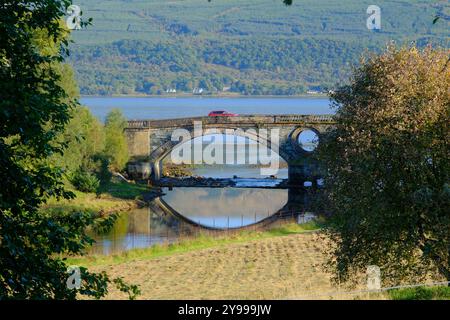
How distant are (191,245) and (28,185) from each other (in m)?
32.0

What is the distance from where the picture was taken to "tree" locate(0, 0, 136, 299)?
13258mm

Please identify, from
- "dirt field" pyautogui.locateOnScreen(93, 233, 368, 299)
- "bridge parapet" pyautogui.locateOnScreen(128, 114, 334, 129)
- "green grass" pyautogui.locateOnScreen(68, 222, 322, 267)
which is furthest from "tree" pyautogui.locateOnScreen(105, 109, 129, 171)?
"dirt field" pyautogui.locateOnScreen(93, 233, 368, 299)

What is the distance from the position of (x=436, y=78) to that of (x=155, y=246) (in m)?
24.1

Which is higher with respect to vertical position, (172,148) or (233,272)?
A: (233,272)

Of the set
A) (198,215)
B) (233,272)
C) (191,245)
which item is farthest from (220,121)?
(233,272)

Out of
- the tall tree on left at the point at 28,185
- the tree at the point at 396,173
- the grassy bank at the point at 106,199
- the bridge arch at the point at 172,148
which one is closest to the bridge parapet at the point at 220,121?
the bridge arch at the point at 172,148

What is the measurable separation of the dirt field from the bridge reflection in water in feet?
18.5

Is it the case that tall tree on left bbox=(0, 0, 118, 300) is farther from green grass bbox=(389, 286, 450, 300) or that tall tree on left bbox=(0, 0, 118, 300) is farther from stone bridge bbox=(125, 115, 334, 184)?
stone bridge bbox=(125, 115, 334, 184)

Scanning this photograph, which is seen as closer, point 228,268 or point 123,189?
point 228,268

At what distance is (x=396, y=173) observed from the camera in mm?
22062

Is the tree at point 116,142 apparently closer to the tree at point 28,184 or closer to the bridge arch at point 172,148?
the bridge arch at point 172,148

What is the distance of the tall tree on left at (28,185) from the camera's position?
1326 cm

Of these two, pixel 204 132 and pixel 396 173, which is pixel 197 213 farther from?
pixel 396 173
